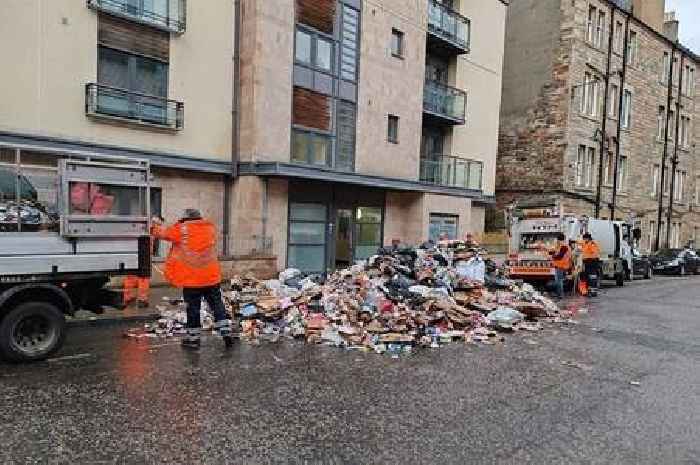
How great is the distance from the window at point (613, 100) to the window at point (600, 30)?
2.65m

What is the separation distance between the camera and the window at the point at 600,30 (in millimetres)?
30312

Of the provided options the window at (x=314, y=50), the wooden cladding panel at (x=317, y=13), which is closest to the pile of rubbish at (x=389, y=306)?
the window at (x=314, y=50)

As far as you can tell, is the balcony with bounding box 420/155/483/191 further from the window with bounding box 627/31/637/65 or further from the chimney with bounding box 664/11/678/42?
the chimney with bounding box 664/11/678/42

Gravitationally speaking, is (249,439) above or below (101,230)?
below

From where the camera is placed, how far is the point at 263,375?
684cm

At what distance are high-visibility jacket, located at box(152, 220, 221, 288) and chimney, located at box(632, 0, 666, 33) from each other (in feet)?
118

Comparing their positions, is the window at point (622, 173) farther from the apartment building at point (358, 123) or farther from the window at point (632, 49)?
the apartment building at point (358, 123)

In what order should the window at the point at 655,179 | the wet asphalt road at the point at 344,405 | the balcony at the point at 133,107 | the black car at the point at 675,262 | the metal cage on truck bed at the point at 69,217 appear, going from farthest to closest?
the window at the point at 655,179 → the black car at the point at 675,262 → the balcony at the point at 133,107 → the metal cage on truck bed at the point at 69,217 → the wet asphalt road at the point at 344,405

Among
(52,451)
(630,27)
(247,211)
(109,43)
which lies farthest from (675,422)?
(630,27)

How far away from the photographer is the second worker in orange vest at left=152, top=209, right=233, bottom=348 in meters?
7.95

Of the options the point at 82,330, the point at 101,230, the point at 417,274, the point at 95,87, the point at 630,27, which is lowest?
the point at 82,330

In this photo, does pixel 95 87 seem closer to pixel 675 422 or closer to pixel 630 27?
pixel 675 422

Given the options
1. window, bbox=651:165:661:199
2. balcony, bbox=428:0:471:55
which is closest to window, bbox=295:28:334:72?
balcony, bbox=428:0:471:55

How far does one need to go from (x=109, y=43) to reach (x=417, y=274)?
30.5ft
